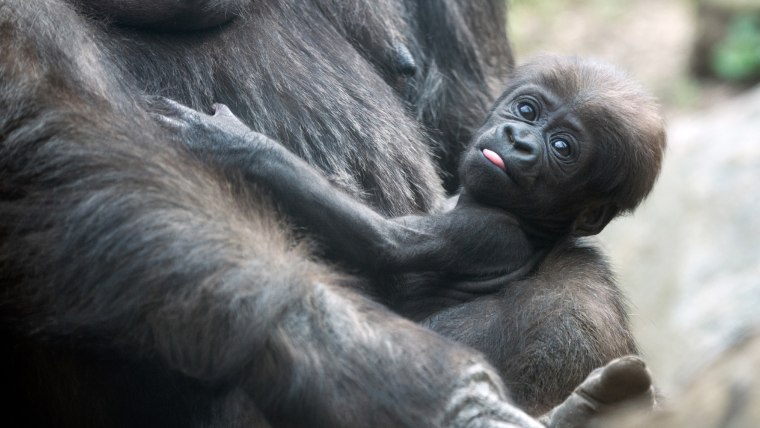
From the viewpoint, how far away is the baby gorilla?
2277 millimetres

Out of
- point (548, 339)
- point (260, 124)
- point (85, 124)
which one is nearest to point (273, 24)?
point (260, 124)

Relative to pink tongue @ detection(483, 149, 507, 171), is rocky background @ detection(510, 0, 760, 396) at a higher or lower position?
lower

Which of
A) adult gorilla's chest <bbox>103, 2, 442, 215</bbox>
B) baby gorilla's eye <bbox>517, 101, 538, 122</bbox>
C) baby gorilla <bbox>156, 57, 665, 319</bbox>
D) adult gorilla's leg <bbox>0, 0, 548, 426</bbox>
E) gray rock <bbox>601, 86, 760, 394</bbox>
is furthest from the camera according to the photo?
gray rock <bbox>601, 86, 760, 394</bbox>

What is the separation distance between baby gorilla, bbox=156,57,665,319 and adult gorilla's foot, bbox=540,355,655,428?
47 cm

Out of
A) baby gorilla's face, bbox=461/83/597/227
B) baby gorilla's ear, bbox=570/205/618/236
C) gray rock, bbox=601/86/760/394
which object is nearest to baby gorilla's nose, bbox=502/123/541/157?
baby gorilla's face, bbox=461/83/597/227

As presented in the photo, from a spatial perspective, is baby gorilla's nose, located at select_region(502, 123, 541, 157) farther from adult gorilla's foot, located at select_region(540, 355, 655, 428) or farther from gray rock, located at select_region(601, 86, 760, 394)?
gray rock, located at select_region(601, 86, 760, 394)

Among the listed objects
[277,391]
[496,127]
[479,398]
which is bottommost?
[277,391]

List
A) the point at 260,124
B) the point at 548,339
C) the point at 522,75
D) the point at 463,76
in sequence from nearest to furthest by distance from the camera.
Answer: the point at 548,339, the point at 260,124, the point at 522,75, the point at 463,76

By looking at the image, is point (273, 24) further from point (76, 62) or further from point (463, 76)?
point (463, 76)

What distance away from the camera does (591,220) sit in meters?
2.58

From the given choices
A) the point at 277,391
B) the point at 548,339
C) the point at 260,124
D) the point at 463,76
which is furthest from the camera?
the point at 463,76

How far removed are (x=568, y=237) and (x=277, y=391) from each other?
94 cm

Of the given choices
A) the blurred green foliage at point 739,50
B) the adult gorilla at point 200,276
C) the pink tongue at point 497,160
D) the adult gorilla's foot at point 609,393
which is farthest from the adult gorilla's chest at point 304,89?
the blurred green foliage at point 739,50

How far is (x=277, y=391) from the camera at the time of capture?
6.10 ft
